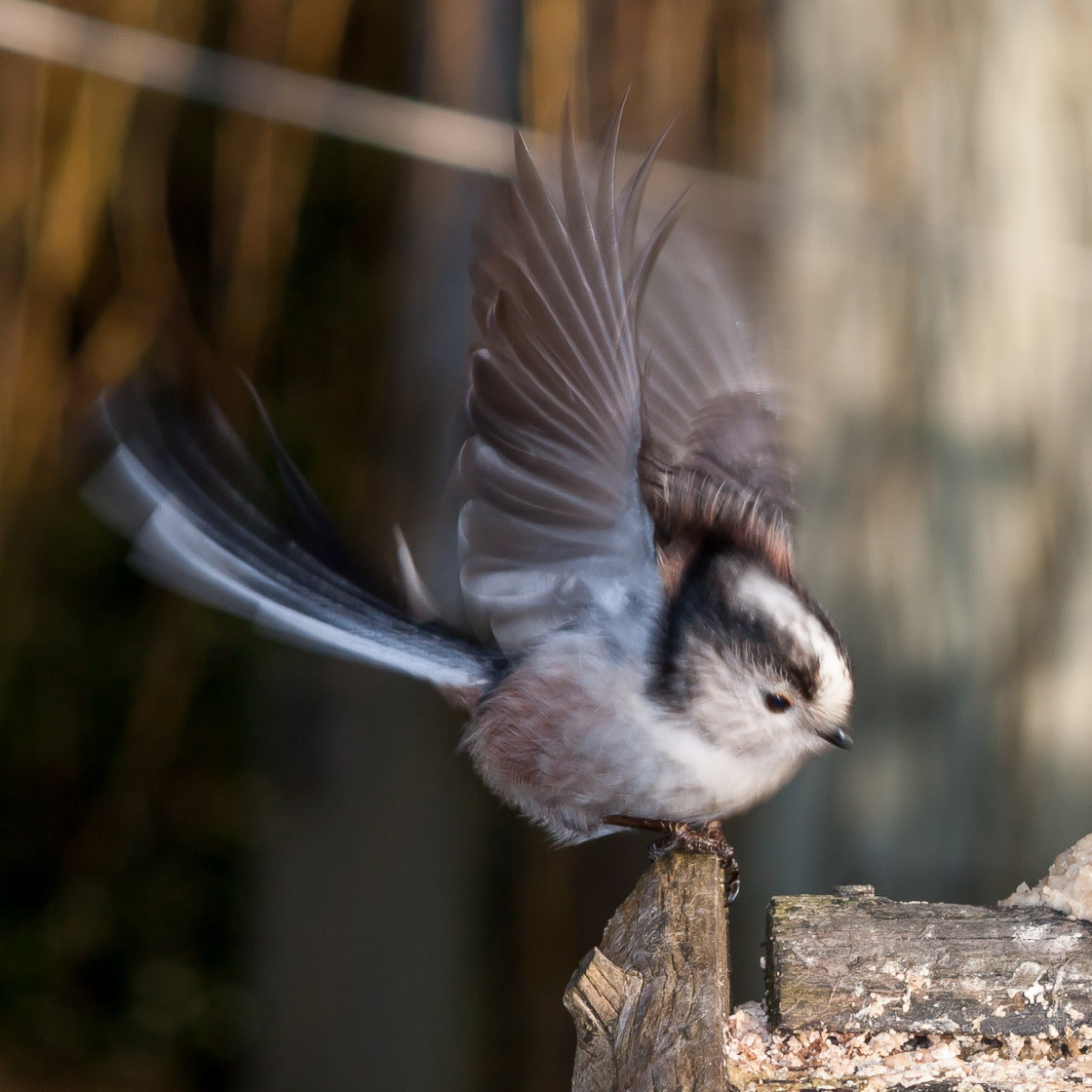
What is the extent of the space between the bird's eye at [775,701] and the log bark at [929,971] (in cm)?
22

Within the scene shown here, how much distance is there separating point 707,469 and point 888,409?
2.91 feet

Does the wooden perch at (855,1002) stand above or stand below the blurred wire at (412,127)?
below

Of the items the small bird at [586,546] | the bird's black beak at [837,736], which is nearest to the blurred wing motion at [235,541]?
the small bird at [586,546]

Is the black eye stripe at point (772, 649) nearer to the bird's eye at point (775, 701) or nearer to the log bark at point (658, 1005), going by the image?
the bird's eye at point (775, 701)

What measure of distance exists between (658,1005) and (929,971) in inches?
8.5

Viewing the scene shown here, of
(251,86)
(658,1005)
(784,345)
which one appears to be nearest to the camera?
(658,1005)

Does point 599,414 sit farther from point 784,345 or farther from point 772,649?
point 784,345

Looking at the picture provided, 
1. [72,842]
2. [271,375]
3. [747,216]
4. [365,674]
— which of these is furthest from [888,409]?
[72,842]

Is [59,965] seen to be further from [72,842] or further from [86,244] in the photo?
[86,244]

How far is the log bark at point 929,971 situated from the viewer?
35.4 inches

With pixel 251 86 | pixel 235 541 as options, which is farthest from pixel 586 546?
pixel 251 86

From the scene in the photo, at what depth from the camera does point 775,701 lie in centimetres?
113

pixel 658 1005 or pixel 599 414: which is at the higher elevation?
pixel 599 414

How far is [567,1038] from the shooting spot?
2.13 meters
